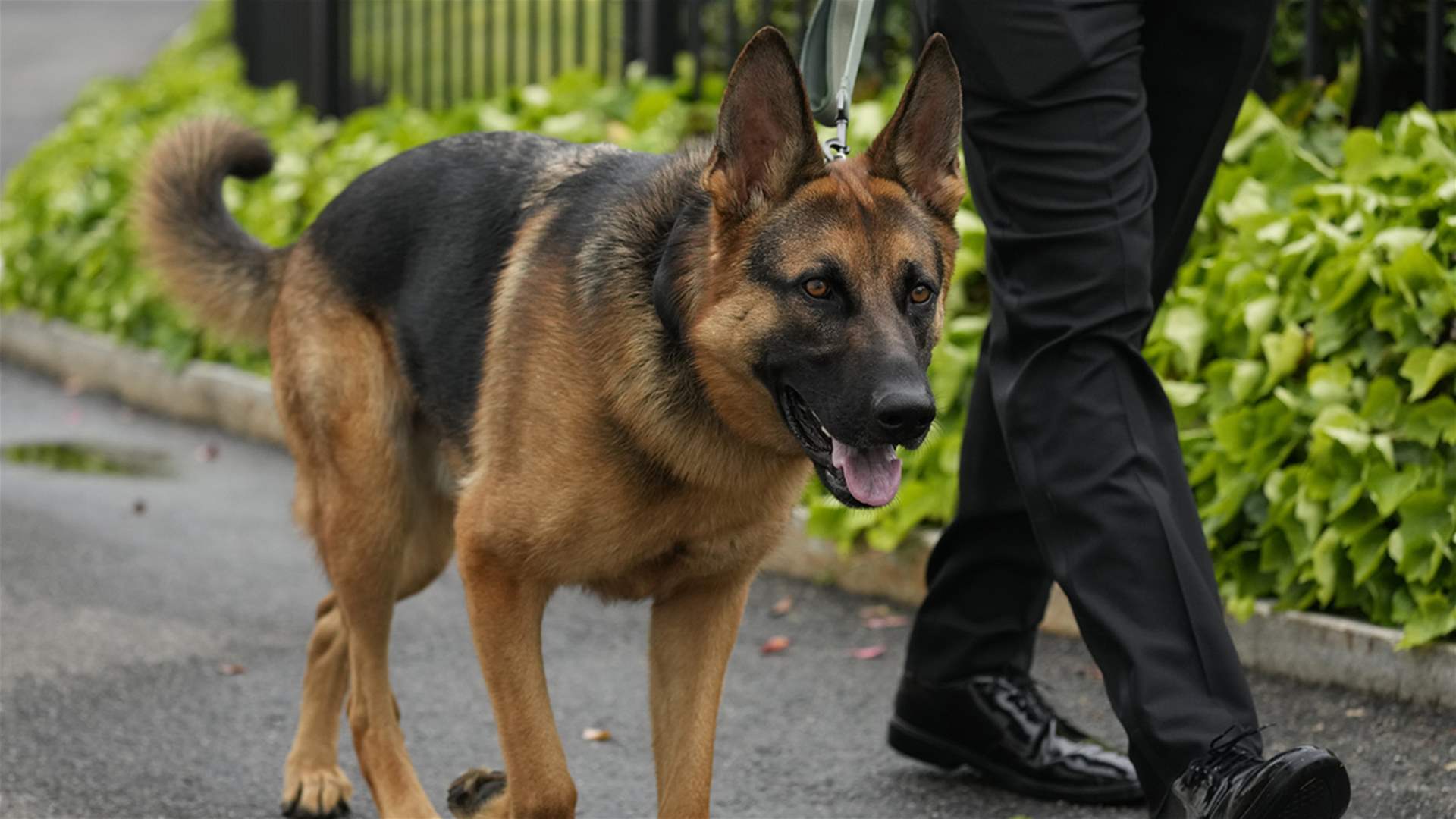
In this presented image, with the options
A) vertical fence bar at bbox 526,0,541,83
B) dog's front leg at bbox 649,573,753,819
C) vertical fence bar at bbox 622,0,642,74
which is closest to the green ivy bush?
dog's front leg at bbox 649,573,753,819

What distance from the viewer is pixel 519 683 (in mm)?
3340

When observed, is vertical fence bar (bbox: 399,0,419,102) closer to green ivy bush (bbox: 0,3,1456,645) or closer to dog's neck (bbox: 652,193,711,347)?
green ivy bush (bbox: 0,3,1456,645)

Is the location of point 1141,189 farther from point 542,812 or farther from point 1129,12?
point 542,812

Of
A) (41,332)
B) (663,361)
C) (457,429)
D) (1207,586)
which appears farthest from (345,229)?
(41,332)

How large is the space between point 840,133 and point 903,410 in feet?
2.62

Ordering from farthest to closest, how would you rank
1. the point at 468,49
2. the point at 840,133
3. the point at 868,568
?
the point at 468,49 < the point at 868,568 < the point at 840,133

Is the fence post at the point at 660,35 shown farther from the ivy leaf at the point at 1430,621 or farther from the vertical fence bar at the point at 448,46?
the ivy leaf at the point at 1430,621

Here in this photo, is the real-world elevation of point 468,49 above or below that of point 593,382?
below

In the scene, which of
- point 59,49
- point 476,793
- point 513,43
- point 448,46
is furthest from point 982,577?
point 59,49

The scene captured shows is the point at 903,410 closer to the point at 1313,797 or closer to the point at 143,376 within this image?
the point at 1313,797

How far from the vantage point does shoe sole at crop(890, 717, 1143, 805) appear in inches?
153

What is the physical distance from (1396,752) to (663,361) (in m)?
1.97

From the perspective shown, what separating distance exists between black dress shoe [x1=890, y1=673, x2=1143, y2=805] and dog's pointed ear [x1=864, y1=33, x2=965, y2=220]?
1.19 meters

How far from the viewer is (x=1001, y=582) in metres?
3.90
